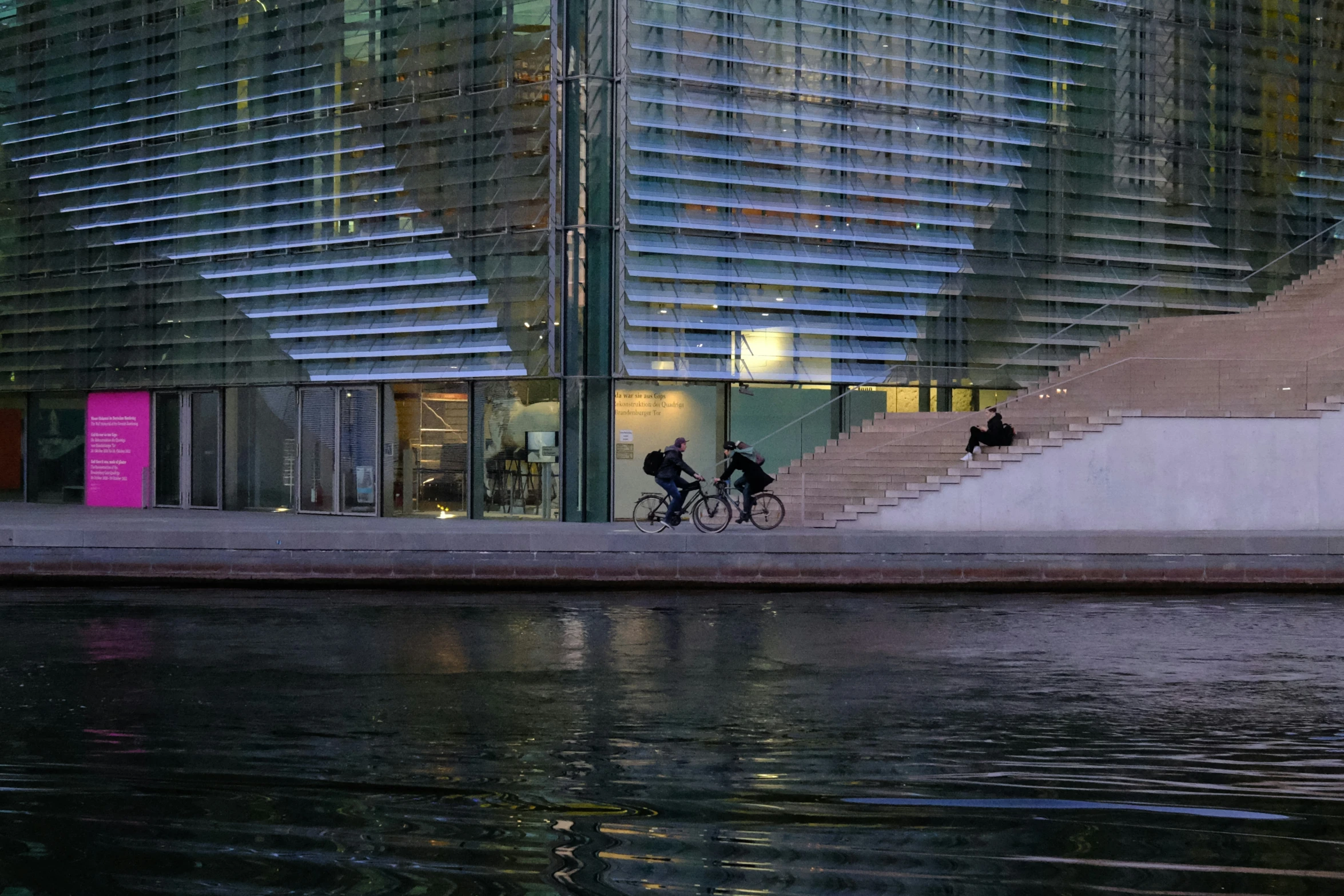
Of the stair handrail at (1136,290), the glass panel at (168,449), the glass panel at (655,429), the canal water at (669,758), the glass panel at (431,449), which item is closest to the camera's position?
the canal water at (669,758)

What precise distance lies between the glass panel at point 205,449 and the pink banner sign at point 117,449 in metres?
1.44

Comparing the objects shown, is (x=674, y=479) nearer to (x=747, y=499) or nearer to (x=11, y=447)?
(x=747, y=499)

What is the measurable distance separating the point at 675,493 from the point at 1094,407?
7543mm

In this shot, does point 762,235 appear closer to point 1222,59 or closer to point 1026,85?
point 1026,85

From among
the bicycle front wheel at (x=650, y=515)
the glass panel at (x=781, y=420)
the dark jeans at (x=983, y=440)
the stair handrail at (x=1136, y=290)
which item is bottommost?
the bicycle front wheel at (x=650, y=515)

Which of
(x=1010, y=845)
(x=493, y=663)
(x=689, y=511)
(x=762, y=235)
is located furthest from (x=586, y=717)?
(x=762, y=235)

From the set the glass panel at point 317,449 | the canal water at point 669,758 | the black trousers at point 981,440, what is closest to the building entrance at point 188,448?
the glass panel at point 317,449

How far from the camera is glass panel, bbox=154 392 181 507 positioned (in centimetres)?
3638

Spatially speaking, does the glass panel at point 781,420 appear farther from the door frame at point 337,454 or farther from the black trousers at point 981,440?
the door frame at point 337,454

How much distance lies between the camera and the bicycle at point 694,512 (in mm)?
25828

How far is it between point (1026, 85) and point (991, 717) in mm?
26570

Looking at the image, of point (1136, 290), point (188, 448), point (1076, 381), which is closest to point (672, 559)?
point (1076, 381)

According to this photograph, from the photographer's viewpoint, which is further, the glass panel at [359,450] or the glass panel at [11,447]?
the glass panel at [11,447]

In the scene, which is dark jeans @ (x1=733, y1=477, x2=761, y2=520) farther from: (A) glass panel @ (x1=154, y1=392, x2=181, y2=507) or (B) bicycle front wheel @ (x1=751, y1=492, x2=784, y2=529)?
(A) glass panel @ (x1=154, y1=392, x2=181, y2=507)
